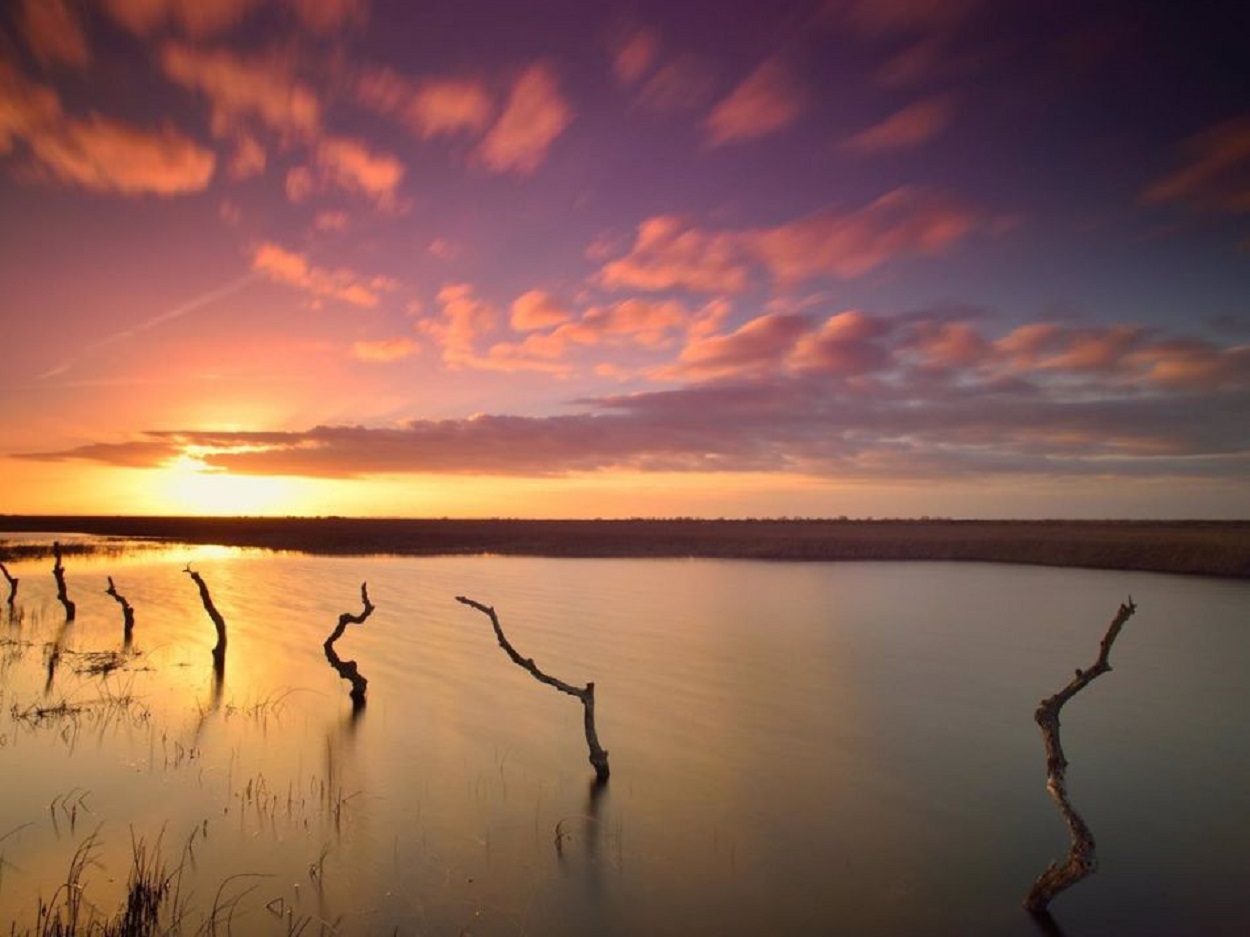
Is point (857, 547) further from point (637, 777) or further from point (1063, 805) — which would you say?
point (1063, 805)

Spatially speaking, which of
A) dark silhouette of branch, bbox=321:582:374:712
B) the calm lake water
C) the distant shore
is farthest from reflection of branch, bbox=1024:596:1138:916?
the distant shore

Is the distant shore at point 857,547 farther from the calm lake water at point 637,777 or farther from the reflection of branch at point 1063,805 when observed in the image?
the reflection of branch at point 1063,805

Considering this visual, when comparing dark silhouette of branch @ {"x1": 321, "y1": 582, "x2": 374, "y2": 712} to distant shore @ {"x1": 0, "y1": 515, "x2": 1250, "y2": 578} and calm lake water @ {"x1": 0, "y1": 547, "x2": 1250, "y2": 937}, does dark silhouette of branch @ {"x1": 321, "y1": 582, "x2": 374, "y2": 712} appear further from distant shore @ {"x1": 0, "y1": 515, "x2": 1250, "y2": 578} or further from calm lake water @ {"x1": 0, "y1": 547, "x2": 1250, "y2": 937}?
distant shore @ {"x1": 0, "y1": 515, "x2": 1250, "y2": 578}

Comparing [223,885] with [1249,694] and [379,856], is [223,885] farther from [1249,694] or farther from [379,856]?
[1249,694]

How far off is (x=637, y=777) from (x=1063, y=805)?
28.0 ft

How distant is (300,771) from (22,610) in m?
29.5

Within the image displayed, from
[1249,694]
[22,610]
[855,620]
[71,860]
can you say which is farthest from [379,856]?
[22,610]

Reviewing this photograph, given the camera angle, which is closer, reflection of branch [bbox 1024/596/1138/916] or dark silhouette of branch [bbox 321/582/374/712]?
reflection of branch [bbox 1024/596/1138/916]

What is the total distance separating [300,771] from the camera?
15.0 m

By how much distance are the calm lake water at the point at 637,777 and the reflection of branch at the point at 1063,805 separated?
466 millimetres

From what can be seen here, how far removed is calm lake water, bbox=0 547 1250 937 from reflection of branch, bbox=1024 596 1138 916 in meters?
0.47

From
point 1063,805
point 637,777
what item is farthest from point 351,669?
point 1063,805

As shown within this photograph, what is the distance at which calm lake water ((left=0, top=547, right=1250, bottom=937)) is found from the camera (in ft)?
33.7

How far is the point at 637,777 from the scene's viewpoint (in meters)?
15.4
